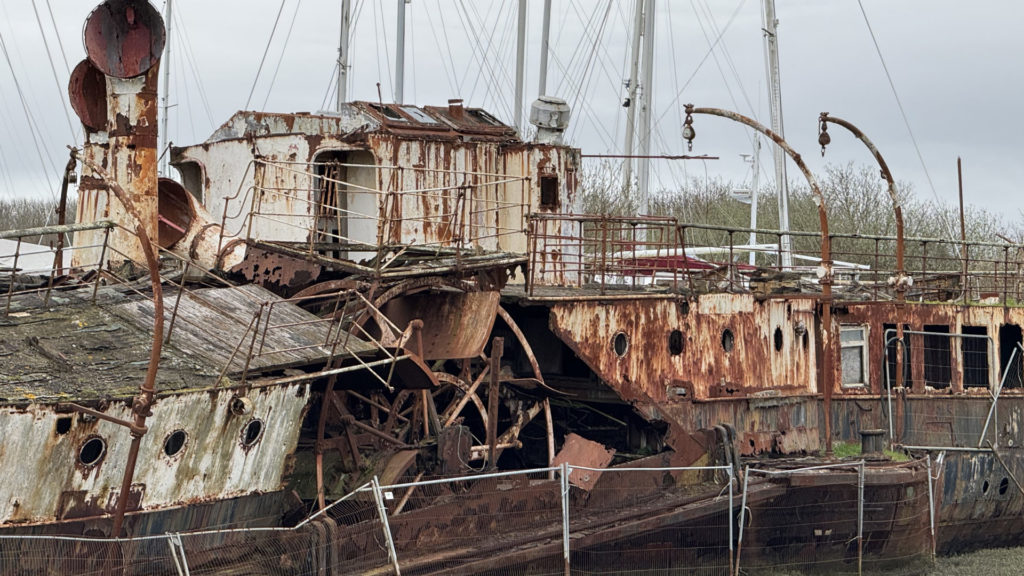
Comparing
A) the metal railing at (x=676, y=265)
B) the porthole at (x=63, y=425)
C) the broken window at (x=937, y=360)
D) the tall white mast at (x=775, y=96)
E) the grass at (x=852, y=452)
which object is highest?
the tall white mast at (x=775, y=96)

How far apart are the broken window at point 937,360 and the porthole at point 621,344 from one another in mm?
6357

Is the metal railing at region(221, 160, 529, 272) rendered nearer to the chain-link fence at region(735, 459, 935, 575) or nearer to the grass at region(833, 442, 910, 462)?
the chain-link fence at region(735, 459, 935, 575)

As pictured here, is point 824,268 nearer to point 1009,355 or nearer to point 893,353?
point 893,353

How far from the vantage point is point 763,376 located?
18609 millimetres

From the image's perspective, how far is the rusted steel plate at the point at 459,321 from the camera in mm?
15633

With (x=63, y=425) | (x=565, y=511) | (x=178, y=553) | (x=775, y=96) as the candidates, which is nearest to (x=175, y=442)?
(x=178, y=553)

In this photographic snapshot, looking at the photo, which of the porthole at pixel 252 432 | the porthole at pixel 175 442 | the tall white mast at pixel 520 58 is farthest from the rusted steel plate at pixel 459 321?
the tall white mast at pixel 520 58

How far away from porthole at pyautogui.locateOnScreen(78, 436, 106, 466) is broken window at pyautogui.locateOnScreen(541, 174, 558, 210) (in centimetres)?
960

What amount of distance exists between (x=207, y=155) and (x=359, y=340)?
6.51 m

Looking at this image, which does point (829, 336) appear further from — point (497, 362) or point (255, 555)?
point (255, 555)

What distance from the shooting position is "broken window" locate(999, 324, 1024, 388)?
2227cm

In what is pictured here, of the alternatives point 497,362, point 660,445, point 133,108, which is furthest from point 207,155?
point 660,445

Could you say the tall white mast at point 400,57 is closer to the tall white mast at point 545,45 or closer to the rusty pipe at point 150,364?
the tall white mast at point 545,45

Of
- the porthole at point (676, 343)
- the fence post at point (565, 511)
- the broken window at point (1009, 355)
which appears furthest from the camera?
the broken window at point (1009, 355)
